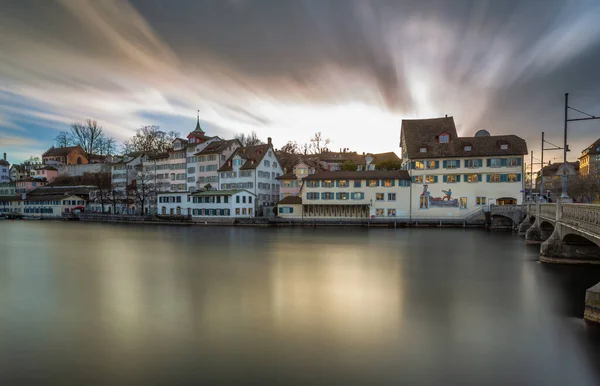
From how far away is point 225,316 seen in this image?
13.3 metres

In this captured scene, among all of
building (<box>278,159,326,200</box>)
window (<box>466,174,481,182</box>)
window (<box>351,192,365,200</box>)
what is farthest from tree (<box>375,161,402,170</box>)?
window (<box>466,174,481,182</box>)

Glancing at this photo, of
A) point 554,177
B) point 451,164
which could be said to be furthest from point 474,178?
point 554,177

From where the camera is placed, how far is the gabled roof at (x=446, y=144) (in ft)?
155

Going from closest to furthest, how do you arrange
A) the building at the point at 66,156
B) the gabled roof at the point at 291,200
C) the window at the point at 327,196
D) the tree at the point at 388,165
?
the window at the point at 327,196 → the gabled roof at the point at 291,200 → the tree at the point at 388,165 → the building at the point at 66,156

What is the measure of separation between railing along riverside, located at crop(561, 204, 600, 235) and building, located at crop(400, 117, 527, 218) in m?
30.7

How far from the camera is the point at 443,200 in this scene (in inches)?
1927

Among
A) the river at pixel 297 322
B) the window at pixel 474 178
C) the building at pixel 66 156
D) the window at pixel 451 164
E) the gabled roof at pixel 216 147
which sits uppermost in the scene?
the building at pixel 66 156

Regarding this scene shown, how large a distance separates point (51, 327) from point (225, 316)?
19.3 ft

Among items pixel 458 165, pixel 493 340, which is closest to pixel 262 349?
pixel 493 340

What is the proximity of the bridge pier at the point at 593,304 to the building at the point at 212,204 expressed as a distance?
153ft

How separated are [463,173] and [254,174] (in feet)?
100

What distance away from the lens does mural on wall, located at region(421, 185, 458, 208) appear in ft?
160

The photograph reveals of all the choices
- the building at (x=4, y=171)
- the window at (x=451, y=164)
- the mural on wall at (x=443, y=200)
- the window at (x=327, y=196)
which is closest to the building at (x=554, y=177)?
the window at (x=451, y=164)

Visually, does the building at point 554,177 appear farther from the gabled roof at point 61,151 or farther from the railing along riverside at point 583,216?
the gabled roof at point 61,151
